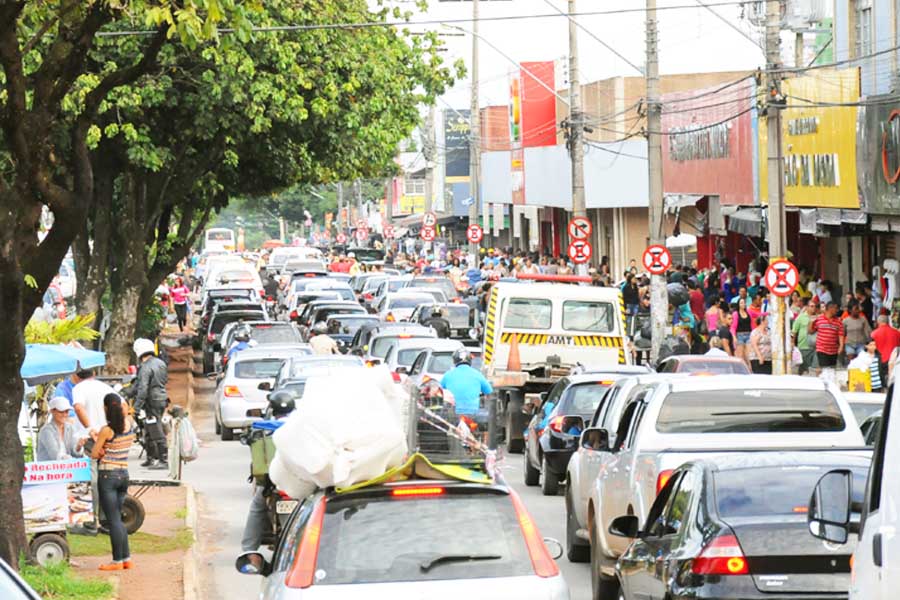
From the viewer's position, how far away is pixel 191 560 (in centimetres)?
1599

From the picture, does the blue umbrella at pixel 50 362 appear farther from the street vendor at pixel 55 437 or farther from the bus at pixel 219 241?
the bus at pixel 219 241

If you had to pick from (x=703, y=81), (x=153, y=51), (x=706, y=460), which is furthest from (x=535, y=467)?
(x=703, y=81)

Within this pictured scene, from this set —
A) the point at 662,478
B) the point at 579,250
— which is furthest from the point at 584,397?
the point at 579,250

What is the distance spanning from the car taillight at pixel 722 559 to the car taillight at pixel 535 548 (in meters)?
0.97

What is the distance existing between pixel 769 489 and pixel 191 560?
26.1ft

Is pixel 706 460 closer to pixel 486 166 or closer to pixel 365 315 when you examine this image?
pixel 365 315

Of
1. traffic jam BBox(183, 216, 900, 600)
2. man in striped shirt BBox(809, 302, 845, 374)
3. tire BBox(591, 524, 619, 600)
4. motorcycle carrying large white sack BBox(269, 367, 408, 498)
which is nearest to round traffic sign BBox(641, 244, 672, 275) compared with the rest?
man in striped shirt BBox(809, 302, 845, 374)

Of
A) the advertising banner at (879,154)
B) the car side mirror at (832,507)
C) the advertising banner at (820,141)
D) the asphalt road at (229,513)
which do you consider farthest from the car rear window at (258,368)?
the car side mirror at (832,507)

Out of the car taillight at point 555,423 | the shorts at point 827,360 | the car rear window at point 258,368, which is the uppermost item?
the car taillight at point 555,423

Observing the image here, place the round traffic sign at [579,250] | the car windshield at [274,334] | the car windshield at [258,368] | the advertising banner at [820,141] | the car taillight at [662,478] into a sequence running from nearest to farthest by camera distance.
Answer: the car taillight at [662,478]
the car windshield at [258,368]
the advertising banner at [820,141]
the car windshield at [274,334]
the round traffic sign at [579,250]

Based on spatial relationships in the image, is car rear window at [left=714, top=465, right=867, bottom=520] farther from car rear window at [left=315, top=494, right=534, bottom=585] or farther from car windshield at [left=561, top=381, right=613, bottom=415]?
car windshield at [left=561, top=381, right=613, bottom=415]

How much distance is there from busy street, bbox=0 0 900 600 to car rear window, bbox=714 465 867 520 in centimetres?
2

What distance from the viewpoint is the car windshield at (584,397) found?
65.0 ft

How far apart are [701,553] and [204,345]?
116 feet
